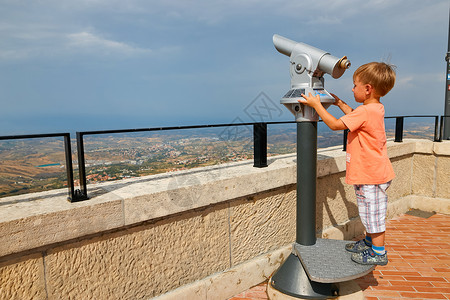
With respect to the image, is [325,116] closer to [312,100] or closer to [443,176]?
[312,100]

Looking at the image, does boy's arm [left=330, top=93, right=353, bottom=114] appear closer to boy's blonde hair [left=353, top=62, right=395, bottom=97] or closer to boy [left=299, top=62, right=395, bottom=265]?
boy [left=299, top=62, right=395, bottom=265]

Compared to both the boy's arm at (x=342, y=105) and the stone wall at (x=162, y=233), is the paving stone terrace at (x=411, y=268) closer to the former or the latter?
the stone wall at (x=162, y=233)

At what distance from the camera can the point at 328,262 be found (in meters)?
2.69

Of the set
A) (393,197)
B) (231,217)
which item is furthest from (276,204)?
(393,197)

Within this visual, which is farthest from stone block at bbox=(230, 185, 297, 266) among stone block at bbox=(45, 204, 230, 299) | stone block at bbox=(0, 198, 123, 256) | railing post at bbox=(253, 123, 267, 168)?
stone block at bbox=(0, 198, 123, 256)

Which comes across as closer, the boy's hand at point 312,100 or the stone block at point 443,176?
the boy's hand at point 312,100

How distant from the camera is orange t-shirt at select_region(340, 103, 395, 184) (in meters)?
2.47

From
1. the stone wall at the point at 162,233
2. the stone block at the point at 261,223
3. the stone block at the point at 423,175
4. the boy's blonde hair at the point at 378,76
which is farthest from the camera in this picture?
the stone block at the point at 423,175

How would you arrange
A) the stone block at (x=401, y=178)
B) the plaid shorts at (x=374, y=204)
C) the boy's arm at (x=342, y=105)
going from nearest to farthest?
the plaid shorts at (x=374, y=204) < the boy's arm at (x=342, y=105) < the stone block at (x=401, y=178)

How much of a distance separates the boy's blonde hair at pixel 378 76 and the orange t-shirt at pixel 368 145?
133 mm

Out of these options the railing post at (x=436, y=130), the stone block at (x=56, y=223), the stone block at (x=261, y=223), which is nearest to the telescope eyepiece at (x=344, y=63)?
the stone block at (x=261, y=223)

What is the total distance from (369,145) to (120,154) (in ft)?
6.36

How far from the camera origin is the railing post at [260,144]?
322 cm

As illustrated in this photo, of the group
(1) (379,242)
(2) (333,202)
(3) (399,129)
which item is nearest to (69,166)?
(1) (379,242)
